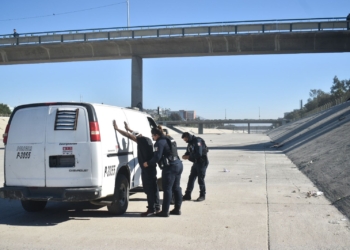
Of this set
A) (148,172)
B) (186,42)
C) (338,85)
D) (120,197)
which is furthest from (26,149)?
(338,85)

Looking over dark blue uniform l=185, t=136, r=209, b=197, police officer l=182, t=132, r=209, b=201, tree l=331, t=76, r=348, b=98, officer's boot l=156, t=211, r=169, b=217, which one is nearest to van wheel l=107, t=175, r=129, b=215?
officer's boot l=156, t=211, r=169, b=217

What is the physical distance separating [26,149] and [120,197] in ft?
6.79

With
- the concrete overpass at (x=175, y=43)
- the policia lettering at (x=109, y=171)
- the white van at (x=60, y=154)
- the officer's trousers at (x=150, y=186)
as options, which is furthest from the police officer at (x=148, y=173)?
the concrete overpass at (x=175, y=43)

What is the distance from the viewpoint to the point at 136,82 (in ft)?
119

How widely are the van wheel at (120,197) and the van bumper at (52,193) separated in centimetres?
90

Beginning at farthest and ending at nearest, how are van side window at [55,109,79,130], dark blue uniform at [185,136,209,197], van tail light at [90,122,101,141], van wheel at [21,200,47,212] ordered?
dark blue uniform at [185,136,209,197] < van wheel at [21,200,47,212] < van side window at [55,109,79,130] < van tail light at [90,122,101,141]

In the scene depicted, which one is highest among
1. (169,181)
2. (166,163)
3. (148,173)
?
(166,163)

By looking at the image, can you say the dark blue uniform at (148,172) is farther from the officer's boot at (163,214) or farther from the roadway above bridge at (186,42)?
the roadway above bridge at (186,42)

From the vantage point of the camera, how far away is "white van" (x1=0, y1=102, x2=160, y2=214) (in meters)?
8.05

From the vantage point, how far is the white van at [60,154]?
8047mm

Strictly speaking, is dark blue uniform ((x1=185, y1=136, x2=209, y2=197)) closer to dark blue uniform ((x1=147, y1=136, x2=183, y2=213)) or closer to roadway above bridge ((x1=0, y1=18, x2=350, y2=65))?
dark blue uniform ((x1=147, y1=136, x2=183, y2=213))

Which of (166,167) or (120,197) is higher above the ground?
(166,167)

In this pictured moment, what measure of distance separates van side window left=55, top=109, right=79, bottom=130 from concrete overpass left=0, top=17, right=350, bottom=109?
27.3 meters

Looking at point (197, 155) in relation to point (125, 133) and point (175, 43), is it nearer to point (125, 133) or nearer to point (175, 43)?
point (125, 133)
